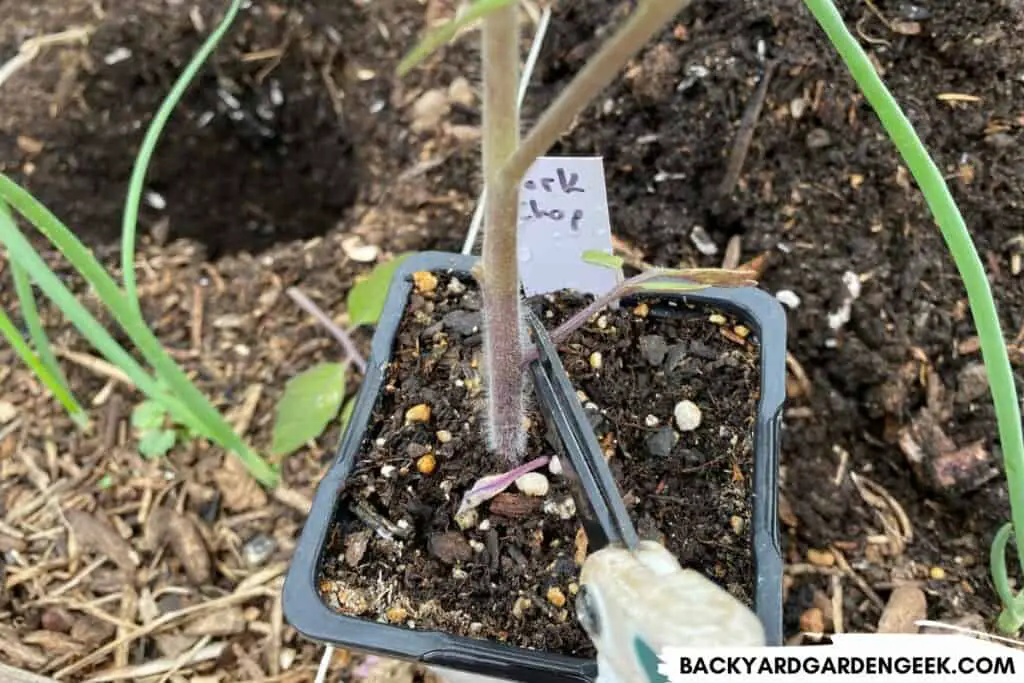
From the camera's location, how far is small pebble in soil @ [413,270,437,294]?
0.80 m

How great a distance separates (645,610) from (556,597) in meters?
0.24

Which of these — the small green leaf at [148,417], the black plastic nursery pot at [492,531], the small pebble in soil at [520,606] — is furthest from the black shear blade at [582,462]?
the small green leaf at [148,417]

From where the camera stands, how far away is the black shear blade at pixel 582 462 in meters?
0.52

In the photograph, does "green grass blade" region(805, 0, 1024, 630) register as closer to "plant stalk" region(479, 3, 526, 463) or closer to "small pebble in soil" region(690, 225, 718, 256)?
"plant stalk" region(479, 3, 526, 463)

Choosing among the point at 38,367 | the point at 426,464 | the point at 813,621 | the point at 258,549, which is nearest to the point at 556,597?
the point at 426,464

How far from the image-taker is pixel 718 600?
15.7 inches

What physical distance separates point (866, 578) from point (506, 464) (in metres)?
0.45

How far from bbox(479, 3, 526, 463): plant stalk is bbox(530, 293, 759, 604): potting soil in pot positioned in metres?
0.09

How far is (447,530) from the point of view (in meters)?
0.67

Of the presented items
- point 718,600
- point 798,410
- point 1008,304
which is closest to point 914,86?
point 1008,304

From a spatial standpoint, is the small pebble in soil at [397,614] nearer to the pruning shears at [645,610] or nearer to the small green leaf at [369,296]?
the pruning shears at [645,610]

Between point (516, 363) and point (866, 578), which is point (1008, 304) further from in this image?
point (516, 363)

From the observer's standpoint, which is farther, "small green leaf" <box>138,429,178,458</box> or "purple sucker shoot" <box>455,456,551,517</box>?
"small green leaf" <box>138,429,178,458</box>

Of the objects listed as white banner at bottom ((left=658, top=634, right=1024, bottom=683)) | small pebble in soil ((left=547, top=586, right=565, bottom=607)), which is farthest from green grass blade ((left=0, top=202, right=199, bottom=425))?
white banner at bottom ((left=658, top=634, right=1024, bottom=683))
